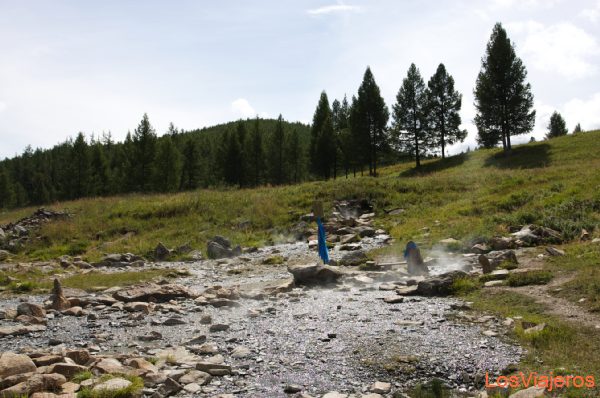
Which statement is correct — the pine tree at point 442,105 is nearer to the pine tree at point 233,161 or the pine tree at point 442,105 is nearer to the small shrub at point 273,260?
the pine tree at point 233,161

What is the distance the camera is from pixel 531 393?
5.22 metres

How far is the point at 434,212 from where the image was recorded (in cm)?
2384

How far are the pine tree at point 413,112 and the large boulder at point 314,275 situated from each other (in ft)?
171

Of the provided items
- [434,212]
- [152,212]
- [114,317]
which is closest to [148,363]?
[114,317]

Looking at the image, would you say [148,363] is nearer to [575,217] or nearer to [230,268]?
[230,268]

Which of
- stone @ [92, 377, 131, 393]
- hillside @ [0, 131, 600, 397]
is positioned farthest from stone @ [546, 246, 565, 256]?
stone @ [92, 377, 131, 393]

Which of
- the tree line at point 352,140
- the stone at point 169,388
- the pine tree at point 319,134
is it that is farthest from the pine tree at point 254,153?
the stone at point 169,388

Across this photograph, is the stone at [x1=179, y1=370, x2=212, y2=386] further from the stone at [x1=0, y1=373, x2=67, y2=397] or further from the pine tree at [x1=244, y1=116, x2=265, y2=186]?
the pine tree at [x1=244, y1=116, x2=265, y2=186]

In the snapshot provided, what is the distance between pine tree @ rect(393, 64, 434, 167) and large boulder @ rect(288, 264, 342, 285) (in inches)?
2051

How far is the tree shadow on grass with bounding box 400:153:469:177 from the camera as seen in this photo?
2213 inches

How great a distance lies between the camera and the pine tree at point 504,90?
54.4 m

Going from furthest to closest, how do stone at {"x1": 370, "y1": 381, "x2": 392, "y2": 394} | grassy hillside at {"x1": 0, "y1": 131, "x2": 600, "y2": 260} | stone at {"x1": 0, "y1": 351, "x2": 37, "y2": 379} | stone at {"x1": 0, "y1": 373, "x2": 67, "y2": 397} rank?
grassy hillside at {"x1": 0, "y1": 131, "x2": 600, "y2": 260}, stone at {"x1": 0, "y1": 351, "x2": 37, "y2": 379}, stone at {"x1": 370, "y1": 381, "x2": 392, "y2": 394}, stone at {"x1": 0, "y1": 373, "x2": 67, "y2": 397}

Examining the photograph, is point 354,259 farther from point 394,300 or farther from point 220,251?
point 220,251

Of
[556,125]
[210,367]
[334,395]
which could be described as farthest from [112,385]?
[556,125]
